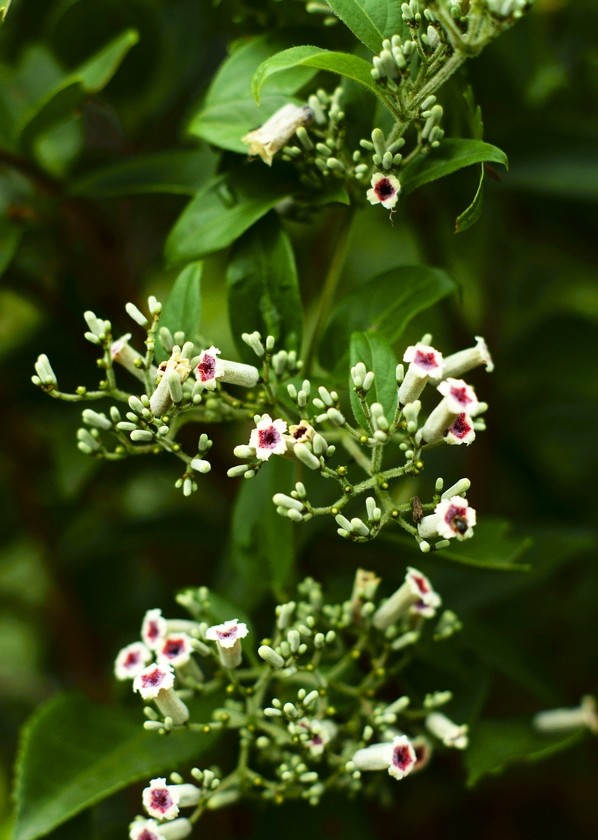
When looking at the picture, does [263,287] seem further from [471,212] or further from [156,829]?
[156,829]

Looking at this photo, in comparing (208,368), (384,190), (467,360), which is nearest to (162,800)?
(208,368)

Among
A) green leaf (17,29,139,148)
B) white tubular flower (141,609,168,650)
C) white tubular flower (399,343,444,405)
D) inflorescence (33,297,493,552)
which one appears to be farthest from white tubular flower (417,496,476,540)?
green leaf (17,29,139,148)

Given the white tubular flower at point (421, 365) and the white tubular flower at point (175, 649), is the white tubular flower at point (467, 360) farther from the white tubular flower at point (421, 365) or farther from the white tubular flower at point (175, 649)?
the white tubular flower at point (175, 649)

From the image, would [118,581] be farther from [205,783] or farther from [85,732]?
[205,783]

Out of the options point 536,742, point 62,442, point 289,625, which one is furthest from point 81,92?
point 536,742

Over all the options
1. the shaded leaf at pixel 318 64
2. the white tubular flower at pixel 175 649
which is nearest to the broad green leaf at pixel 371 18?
the shaded leaf at pixel 318 64

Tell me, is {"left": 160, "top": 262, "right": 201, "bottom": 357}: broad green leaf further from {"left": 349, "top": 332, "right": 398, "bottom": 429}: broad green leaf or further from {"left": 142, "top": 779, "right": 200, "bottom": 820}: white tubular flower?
{"left": 142, "top": 779, "right": 200, "bottom": 820}: white tubular flower

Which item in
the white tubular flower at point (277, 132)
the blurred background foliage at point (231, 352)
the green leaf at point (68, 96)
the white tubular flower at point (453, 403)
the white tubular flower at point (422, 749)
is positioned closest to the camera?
the white tubular flower at point (453, 403)
